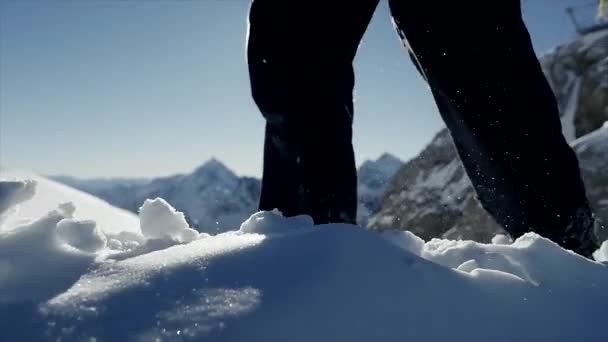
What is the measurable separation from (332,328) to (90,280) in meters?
0.34

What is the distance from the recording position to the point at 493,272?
2.58ft

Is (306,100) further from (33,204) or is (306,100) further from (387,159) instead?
(387,159)

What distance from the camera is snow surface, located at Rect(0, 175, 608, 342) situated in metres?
0.59

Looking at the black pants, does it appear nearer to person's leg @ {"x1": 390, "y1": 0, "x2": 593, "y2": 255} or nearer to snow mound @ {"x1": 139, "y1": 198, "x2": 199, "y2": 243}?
person's leg @ {"x1": 390, "y1": 0, "x2": 593, "y2": 255}

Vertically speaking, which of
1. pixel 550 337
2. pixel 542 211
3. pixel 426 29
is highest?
pixel 426 29

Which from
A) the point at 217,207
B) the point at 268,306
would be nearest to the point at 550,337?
the point at 268,306

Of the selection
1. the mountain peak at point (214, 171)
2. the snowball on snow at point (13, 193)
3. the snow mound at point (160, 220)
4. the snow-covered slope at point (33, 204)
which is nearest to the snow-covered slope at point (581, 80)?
the snow-covered slope at point (33, 204)

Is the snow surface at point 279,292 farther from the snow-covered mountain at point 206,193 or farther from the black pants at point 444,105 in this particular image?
the snow-covered mountain at point 206,193

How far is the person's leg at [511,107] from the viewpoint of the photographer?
4.92 ft

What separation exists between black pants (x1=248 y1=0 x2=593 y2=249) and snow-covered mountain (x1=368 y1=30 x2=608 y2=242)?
190 inches

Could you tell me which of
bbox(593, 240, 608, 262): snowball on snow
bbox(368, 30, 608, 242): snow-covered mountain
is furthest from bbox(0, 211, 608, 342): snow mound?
bbox(368, 30, 608, 242): snow-covered mountain

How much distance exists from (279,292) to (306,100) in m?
1.01

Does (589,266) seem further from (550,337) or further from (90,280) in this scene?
(90,280)

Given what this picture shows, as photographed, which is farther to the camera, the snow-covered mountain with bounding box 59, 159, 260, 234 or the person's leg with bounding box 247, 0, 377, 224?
the snow-covered mountain with bounding box 59, 159, 260, 234
